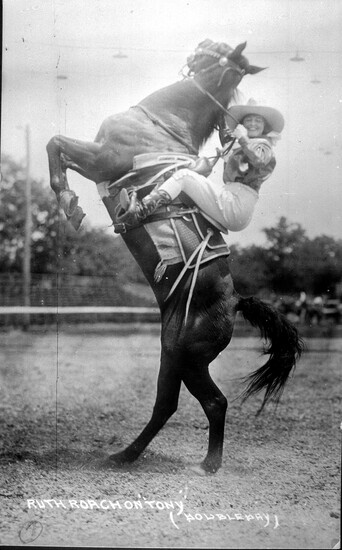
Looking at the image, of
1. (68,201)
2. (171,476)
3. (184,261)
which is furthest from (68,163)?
(171,476)

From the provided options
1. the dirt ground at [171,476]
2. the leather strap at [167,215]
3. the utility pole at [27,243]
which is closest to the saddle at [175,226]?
the leather strap at [167,215]

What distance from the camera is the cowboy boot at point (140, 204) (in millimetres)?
4117

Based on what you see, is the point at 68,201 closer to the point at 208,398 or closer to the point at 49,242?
the point at 208,398

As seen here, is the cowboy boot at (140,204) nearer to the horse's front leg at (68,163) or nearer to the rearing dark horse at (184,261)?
the rearing dark horse at (184,261)

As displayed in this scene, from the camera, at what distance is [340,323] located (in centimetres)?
822

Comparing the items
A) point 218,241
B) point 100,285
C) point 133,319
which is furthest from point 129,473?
point 100,285

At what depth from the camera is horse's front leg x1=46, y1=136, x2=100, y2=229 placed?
436 cm

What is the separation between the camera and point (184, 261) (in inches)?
164

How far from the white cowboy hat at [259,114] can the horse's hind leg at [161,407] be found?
1.48 m

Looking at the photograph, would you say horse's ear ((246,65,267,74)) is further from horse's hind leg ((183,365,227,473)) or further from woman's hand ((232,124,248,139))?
horse's hind leg ((183,365,227,473))

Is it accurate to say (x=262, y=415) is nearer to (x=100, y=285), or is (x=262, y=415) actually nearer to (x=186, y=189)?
(x=186, y=189)

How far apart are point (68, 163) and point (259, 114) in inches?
47.6

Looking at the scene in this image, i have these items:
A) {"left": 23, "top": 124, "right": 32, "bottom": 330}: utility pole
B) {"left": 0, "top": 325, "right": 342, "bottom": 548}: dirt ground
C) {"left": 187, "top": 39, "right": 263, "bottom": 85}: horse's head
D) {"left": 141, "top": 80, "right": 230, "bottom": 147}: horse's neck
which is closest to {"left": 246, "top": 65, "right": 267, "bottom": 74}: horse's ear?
{"left": 187, "top": 39, "right": 263, "bottom": 85}: horse's head

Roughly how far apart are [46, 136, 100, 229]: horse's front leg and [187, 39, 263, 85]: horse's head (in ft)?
2.67
